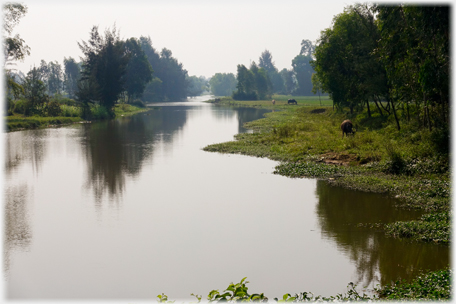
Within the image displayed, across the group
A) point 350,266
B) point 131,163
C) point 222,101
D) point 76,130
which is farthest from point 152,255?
point 222,101

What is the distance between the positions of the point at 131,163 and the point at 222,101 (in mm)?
99237

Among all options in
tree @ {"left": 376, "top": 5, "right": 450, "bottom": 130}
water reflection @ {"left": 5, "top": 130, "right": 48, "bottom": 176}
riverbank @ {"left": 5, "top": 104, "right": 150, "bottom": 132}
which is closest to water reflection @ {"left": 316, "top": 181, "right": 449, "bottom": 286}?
tree @ {"left": 376, "top": 5, "right": 450, "bottom": 130}

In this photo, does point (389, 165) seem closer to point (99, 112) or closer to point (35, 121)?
point (35, 121)

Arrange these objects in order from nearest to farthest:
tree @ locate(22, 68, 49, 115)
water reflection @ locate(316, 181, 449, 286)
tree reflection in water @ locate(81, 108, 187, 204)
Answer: water reflection @ locate(316, 181, 449, 286)
tree reflection in water @ locate(81, 108, 187, 204)
tree @ locate(22, 68, 49, 115)

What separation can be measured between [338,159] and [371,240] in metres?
9.94

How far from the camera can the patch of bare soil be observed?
2017cm

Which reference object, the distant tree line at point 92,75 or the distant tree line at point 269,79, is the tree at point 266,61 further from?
the distant tree line at point 92,75

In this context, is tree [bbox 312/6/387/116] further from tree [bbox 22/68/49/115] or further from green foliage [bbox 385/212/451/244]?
tree [bbox 22/68/49/115]

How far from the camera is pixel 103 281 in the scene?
898 centimetres

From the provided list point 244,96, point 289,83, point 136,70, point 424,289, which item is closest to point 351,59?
point 424,289

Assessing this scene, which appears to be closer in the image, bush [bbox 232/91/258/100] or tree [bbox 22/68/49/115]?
tree [bbox 22/68/49/115]

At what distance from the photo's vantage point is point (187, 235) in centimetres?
1175

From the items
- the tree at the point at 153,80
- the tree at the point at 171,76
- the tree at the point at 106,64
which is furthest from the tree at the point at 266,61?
the tree at the point at 106,64

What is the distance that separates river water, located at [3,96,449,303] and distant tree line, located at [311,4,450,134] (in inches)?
258
